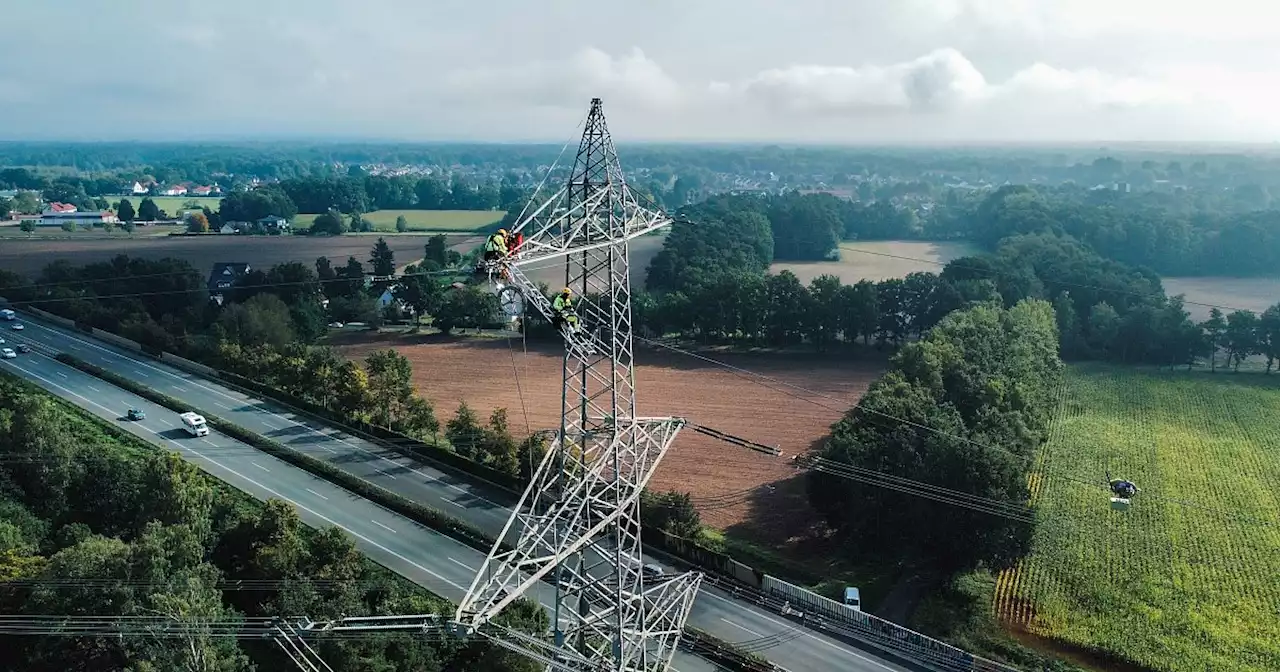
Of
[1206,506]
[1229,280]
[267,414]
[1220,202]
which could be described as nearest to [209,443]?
[267,414]

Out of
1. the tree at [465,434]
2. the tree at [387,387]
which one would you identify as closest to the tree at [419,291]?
the tree at [387,387]

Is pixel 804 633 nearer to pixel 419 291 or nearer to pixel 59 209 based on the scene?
pixel 419 291

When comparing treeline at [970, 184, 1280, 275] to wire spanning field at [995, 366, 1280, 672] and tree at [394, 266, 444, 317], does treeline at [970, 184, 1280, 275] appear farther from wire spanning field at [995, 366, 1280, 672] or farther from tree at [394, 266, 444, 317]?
tree at [394, 266, 444, 317]

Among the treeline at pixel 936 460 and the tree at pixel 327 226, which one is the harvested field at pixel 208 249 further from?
the treeline at pixel 936 460

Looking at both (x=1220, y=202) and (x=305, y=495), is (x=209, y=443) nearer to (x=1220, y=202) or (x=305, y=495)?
(x=305, y=495)

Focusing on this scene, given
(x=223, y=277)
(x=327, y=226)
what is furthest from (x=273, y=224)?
(x=223, y=277)

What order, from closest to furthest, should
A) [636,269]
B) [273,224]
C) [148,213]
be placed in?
[636,269] < [273,224] < [148,213]

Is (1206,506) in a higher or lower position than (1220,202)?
lower
